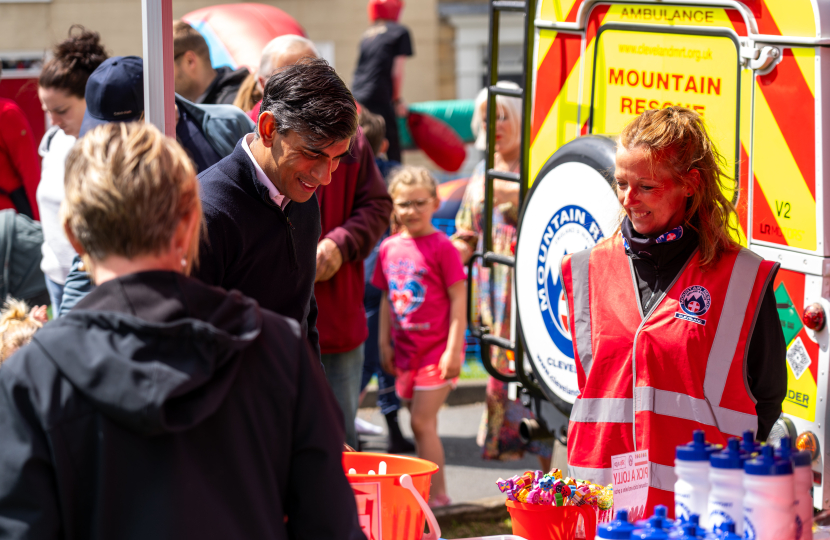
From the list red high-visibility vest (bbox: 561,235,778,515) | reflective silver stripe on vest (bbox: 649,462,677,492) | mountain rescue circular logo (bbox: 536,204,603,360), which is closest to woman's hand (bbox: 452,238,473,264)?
mountain rescue circular logo (bbox: 536,204,603,360)

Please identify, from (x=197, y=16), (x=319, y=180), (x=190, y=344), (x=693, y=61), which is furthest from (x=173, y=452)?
(x=197, y=16)

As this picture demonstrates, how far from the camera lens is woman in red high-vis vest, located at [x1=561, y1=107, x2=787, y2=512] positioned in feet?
7.43

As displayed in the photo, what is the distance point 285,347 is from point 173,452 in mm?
236

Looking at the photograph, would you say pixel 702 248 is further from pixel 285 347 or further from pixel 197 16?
pixel 197 16

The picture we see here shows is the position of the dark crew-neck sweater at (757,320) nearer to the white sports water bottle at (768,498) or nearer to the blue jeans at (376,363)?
the white sports water bottle at (768,498)

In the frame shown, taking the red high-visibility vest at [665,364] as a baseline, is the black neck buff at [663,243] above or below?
above

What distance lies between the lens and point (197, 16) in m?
7.16

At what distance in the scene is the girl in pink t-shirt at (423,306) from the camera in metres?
4.58

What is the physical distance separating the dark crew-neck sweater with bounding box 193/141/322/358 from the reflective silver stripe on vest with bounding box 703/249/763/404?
1084mm

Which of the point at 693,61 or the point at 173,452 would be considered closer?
the point at 173,452

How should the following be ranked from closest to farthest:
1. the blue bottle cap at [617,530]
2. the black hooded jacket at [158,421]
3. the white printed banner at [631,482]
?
1. the black hooded jacket at [158,421]
2. the blue bottle cap at [617,530]
3. the white printed banner at [631,482]

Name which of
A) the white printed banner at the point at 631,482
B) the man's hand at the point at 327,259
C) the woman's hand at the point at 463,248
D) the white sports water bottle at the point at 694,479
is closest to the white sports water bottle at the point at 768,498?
the white sports water bottle at the point at 694,479

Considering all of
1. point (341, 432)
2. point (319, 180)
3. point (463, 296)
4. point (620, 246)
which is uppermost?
point (319, 180)

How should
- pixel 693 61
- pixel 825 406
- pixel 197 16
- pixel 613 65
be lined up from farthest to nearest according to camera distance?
pixel 197 16 < pixel 613 65 < pixel 693 61 < pixel 825 406
